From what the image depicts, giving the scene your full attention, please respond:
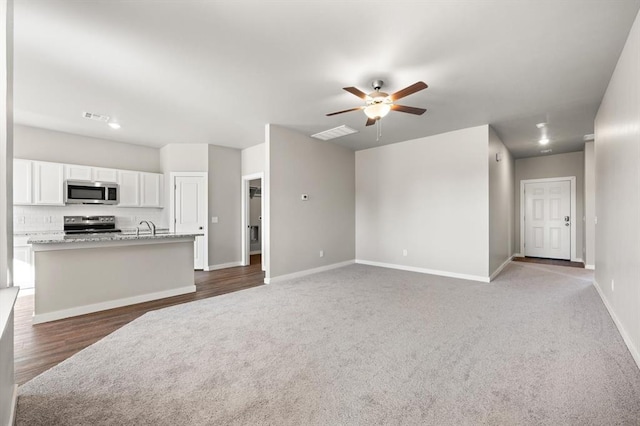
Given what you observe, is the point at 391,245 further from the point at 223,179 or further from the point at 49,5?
the point at 49,5

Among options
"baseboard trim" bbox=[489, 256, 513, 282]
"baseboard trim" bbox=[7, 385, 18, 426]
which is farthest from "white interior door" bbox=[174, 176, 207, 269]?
"baseboard trim" bbox=[489, 256, 513, 282]

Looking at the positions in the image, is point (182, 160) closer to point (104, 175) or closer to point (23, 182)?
point (104, 175)

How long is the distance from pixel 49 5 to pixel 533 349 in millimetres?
4774

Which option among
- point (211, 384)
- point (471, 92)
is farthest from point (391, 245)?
point (211, 384)

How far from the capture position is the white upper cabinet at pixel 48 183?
4.78 meters

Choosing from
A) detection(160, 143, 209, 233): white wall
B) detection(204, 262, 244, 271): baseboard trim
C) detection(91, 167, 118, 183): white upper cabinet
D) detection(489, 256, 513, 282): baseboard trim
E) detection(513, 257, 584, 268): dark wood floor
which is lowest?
detection(513, 257, 584, 268): dark wood floor

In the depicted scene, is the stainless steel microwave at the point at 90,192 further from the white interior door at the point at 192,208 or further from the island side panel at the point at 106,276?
the island side panel at the point at 106,276

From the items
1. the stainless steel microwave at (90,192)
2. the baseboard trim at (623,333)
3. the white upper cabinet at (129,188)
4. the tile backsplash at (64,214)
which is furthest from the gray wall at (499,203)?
the stainless steel microwave at (90,192)

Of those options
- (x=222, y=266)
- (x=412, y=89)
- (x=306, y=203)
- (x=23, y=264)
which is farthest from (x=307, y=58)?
(x=23, y=264)

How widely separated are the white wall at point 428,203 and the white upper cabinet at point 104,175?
518 centimetres

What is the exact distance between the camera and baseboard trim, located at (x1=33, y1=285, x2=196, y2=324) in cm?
318

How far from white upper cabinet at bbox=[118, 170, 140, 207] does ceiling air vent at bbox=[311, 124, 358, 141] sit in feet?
12.6

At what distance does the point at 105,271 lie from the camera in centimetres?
358

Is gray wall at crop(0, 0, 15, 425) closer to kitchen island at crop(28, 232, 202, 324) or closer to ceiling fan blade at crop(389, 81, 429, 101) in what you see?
kitchen island at crop(28, 232, 202, 324)
